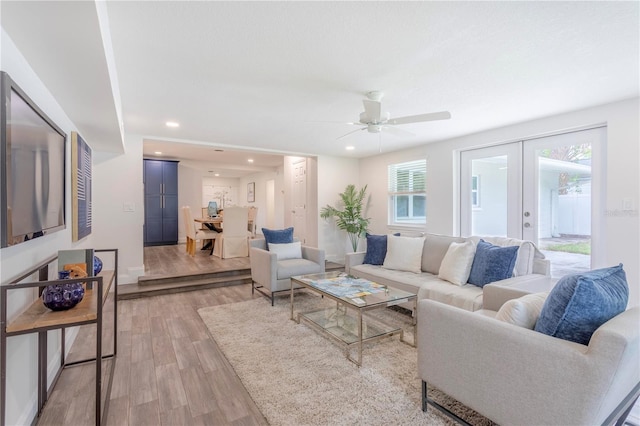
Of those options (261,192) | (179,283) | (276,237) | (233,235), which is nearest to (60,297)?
(276,237)

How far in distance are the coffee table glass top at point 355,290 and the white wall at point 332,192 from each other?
2.93 m

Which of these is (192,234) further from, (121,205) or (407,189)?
(407,189)

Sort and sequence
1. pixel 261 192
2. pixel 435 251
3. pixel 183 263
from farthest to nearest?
pixel 261 192 → pixel 183 263 → pixel 435 251

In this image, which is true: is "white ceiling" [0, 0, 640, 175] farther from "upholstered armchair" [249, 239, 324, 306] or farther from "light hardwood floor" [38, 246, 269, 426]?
"light hardwood floor" [38, 246, 269, 426]

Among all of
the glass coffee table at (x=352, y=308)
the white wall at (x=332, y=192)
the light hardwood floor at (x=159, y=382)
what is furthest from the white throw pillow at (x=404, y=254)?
the white wall at (x=332, y=192)

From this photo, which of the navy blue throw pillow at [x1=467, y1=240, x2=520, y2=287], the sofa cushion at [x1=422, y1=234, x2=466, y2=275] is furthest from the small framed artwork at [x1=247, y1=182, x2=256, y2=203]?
the navy blue throw pillow at [x1=467, y1=240, x2=520, y2=287]

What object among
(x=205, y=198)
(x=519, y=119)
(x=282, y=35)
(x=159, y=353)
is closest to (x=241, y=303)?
(x=159, y=353)

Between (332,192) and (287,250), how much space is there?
2407 mm

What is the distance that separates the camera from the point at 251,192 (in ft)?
35.8

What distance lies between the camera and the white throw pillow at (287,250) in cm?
419

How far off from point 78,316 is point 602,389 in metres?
2.30

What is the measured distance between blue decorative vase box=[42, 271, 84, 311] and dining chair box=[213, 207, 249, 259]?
436 centimetres

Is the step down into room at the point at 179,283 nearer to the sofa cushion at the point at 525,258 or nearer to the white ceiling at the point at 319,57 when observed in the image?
the white ceiling at the point at 319,57

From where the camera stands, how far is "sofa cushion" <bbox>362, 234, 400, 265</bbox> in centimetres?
393
